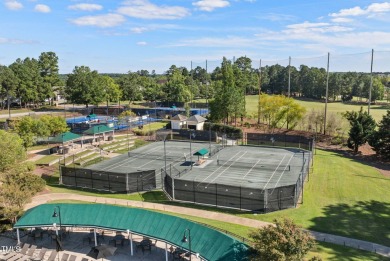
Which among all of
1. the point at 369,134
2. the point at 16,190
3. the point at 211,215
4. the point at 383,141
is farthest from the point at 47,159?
the point at 383,141

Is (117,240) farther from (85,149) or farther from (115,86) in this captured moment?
(115,86)

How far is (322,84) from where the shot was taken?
121m

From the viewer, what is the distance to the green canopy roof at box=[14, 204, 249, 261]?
56.6 feet

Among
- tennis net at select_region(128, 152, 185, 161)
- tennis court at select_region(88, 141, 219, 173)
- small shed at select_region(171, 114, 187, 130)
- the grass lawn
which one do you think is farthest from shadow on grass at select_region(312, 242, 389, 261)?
small shed at select_region(171, 114, 187, 130)

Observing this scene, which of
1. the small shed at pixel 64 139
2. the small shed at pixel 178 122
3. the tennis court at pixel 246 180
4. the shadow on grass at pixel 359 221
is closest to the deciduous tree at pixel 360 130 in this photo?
the tennis court at pixel 246 180

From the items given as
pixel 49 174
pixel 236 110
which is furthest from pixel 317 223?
pixel 236 110

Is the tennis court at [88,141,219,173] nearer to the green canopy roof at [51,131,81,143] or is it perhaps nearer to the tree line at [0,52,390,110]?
the green canopy roof at [51,131,81,143]

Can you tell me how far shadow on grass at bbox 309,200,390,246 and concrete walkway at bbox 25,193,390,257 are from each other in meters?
0.79

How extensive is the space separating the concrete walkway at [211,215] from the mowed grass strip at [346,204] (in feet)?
2.60

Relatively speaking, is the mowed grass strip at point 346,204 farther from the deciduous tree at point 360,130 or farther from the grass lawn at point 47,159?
the grass lawn at point 47,159

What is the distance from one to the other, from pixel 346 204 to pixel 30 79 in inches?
3596

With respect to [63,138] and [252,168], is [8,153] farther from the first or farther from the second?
[252,168]

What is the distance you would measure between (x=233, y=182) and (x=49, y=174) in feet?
68.7

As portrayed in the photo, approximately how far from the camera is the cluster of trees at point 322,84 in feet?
383
